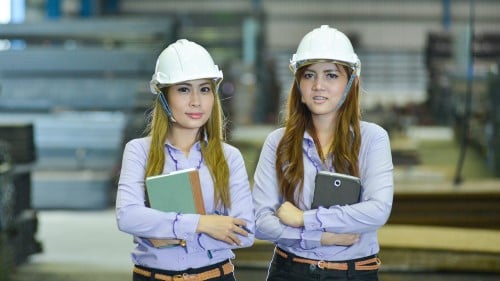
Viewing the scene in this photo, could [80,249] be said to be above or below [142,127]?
below

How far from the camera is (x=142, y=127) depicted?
7.87 m

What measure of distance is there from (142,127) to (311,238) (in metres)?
5.99

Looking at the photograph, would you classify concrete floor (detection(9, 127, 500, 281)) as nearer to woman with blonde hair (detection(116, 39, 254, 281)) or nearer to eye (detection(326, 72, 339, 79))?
woman with blonde hair (detection(116, 39, 254, 281))

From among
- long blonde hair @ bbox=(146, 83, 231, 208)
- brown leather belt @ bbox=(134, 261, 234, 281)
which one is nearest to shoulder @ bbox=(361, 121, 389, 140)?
long blonde hair @ bbox=(146, 83, 231, 208)

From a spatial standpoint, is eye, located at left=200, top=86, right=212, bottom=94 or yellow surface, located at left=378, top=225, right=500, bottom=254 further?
yellow surface, located at left=378, top=225, right=500, bottom=254

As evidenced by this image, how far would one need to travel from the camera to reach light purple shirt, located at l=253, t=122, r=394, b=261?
1.99 meters

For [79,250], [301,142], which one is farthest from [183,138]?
[79,250]

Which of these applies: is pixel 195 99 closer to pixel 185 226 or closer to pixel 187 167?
pixel 187 167

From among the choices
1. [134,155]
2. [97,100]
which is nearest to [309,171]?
[134,155]

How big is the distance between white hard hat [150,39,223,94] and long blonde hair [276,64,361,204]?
23 centimetres

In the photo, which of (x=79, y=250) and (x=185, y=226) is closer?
(x=185, y=226)

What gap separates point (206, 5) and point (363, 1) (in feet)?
15.0

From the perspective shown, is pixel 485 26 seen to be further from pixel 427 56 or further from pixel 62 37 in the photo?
pixel 62 37

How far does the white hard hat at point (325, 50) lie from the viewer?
208cm
